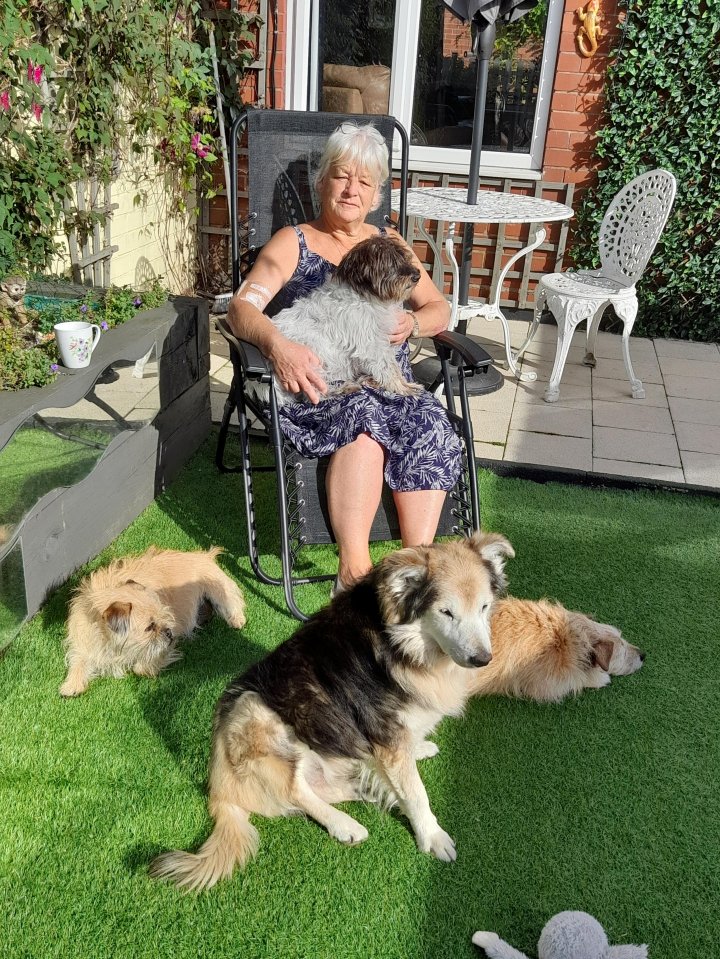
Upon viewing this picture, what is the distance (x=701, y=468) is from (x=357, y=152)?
2.26 m

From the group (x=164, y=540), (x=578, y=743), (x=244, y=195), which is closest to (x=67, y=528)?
(x=164, y=540)

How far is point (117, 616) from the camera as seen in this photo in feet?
7.49

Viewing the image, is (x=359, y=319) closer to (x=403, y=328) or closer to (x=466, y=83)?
(x=403, y=328)

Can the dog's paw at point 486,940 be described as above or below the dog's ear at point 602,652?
below

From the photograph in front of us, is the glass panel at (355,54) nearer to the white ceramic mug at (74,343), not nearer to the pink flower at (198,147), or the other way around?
the pink flower at (198,147)

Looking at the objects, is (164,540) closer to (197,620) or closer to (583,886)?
(197,620)

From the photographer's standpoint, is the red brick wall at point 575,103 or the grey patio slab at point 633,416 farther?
the red brick wall at point 575,103

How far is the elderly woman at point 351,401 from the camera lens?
2.60 m

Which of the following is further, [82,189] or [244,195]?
[244,195]

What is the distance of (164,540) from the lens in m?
3.20

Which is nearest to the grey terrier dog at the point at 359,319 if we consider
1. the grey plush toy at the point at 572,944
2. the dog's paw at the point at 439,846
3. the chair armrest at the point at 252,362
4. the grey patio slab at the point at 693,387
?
the chair armrest at the point at 252,362

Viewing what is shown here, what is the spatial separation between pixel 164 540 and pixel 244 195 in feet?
12.8

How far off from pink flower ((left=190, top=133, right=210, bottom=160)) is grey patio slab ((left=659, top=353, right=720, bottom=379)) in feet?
11.5

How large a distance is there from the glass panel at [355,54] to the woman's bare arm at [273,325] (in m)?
3.63
